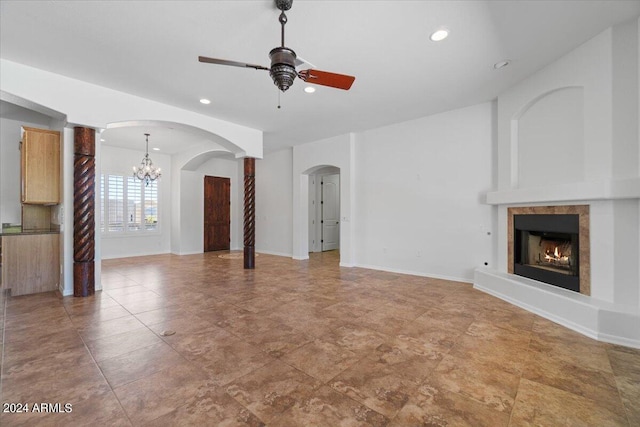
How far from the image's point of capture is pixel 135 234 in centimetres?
822

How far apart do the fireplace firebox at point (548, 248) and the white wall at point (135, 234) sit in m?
9.26

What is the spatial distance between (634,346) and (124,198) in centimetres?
1043

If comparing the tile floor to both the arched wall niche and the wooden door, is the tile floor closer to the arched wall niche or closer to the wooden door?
the arched wall niche

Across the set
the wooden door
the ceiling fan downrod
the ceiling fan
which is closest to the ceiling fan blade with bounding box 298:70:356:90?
the ceiling fan

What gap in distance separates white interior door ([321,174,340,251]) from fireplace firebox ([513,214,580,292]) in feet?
19.7

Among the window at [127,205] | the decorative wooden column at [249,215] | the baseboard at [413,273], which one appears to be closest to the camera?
the baseboard at [413,273]

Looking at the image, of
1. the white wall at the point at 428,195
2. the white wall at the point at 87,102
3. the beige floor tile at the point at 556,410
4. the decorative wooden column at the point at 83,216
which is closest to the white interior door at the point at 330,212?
the white wall at the point at 428,195

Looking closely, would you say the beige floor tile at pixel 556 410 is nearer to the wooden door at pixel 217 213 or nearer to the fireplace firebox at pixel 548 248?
the fireplace firebox at pixel 548 248

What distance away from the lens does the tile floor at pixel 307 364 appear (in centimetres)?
174

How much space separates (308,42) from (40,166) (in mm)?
4694

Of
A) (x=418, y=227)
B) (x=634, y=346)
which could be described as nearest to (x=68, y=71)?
(x=418, y=227)

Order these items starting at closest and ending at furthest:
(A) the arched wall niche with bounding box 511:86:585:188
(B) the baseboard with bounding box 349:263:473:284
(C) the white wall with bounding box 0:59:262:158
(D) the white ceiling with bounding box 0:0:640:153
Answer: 1. (D) the white ceiling with bounding box 0:0:640:153
2. (A) the arched wall niche with bounding box 511:86:585:188
3. (C) the white wall with bounding box 0:59:262:158
4. (B) the baseboard with bounding box 349:263:473:284

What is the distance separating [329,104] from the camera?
4805 mm

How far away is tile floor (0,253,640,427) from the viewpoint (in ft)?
5.69
